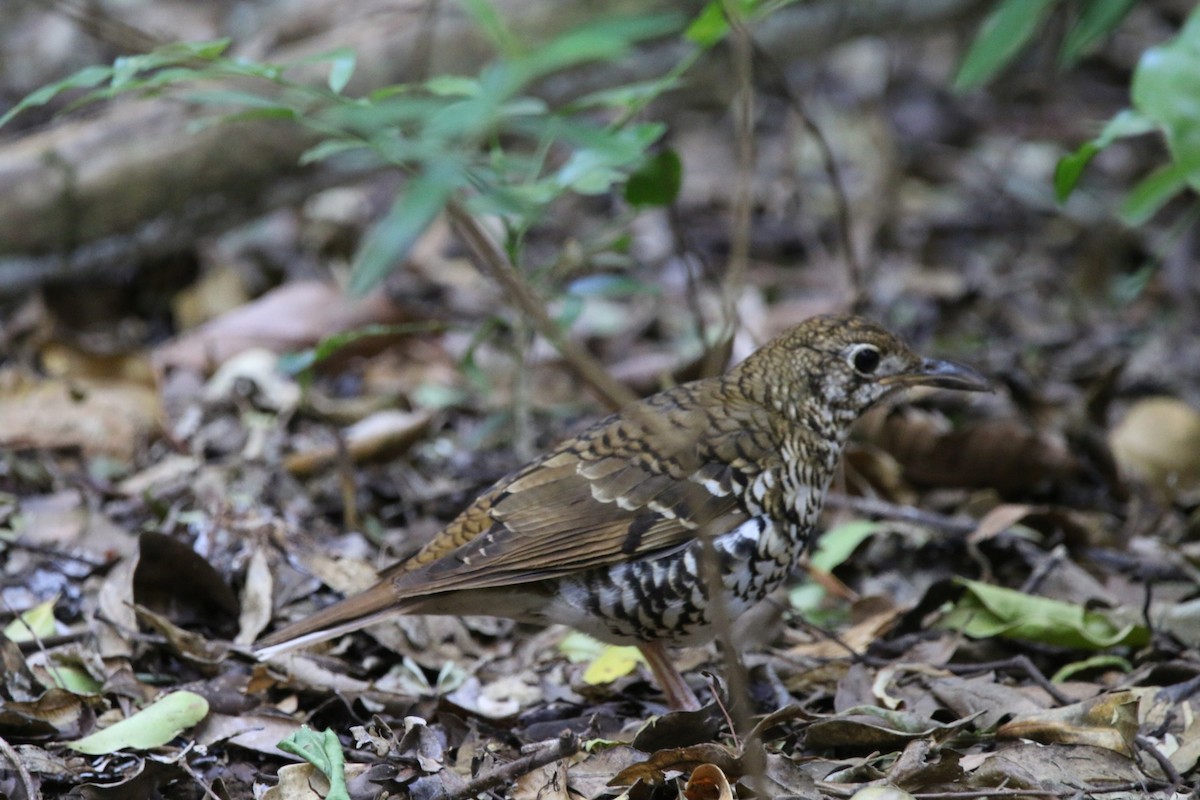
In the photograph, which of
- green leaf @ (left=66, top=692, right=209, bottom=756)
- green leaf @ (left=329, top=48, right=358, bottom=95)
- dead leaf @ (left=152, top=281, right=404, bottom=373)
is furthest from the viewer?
dead leaf @ (left=152, top=281, right=404, bottom=373)

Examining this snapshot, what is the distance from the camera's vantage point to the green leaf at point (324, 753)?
138 inches

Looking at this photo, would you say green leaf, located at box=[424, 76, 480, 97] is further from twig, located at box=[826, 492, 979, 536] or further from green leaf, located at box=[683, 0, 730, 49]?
twig, located at box=[826, 492, 979, 536]

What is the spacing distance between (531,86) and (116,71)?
3.67 metres

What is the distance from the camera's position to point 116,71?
3.48m

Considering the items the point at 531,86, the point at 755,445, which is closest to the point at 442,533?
the point at 755,445

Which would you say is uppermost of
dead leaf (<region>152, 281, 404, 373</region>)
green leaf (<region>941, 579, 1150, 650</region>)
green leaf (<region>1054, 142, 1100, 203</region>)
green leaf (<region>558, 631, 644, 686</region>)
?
green leaf (<region>1054, 142, 1100, 203</region>)

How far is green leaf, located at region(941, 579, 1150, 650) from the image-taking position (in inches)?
172

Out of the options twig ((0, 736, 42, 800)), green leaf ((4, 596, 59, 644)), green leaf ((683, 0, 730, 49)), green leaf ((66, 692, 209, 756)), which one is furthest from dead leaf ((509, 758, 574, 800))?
green leaf ((683, 0, 730, 49))

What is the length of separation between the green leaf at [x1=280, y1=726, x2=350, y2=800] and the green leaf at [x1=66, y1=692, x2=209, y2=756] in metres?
0.37

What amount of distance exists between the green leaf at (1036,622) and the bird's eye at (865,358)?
2.76 ft

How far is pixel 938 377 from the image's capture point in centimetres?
448

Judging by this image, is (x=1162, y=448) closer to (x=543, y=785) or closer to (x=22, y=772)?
(x=543, y=785)

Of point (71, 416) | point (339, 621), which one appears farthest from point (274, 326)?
point (339, 621)

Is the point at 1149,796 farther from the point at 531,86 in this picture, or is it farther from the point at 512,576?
the point at 531,86
